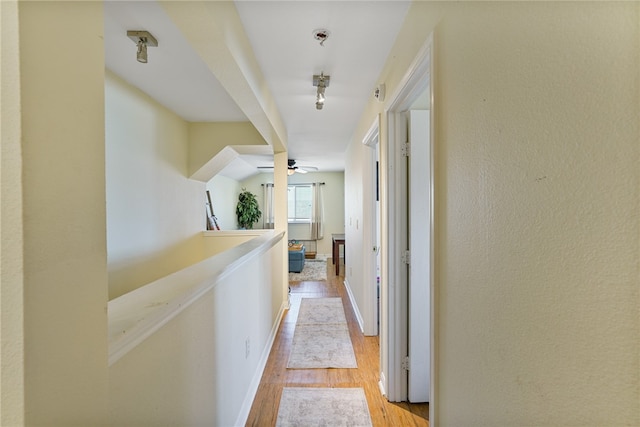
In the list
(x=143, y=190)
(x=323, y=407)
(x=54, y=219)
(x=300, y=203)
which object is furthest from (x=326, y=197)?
(x=54, y=219)

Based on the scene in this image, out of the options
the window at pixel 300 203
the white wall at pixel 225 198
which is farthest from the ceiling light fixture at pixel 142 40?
the window at pixel 300 203

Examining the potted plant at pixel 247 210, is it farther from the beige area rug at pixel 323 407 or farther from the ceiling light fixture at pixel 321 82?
the beige area rug at pixel 323 407

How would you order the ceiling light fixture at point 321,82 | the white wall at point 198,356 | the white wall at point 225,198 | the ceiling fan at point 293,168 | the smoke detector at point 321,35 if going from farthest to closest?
the white wall at point 225,198 < the ceiling fan at point 293,168 < the ceiling light fixture at point 321,82 < the smoke detector at point 321,35 < the white wall at point 198,356

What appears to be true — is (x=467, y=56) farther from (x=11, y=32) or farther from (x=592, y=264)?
(x=11, y=32)

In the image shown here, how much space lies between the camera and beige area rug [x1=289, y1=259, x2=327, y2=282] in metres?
5.77

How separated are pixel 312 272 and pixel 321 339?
3.28 meters

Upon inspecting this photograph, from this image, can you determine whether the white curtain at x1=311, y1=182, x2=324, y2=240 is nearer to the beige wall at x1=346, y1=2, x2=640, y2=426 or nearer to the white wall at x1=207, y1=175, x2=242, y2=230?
the white wall at x1=207, y1=175, x2=242, y2=230

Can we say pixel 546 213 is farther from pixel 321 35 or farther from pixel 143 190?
pixel 143 190

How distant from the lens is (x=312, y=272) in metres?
6.30

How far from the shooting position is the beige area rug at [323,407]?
184cm

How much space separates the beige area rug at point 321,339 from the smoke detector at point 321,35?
7.63ft

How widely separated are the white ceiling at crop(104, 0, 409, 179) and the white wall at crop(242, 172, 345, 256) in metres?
4.97

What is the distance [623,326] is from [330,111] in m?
2.89

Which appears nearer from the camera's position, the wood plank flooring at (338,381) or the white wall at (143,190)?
the wood plank flooring at (338,381)
